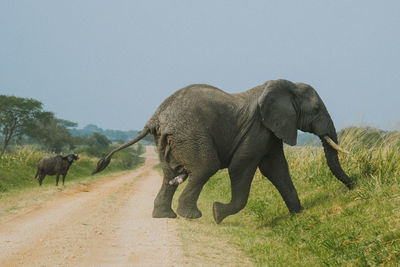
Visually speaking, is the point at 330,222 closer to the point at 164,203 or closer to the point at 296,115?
the point at 296,115

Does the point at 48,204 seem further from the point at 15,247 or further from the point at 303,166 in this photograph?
the point at 303,166

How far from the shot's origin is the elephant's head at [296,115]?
739cm

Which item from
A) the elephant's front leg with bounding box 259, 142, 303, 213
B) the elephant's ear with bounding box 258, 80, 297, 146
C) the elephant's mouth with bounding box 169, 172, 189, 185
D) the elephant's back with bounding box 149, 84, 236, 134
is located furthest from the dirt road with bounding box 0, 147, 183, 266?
the elephant's ear with bounding box 258, 80, 297, 146

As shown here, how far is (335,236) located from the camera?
5074 mm

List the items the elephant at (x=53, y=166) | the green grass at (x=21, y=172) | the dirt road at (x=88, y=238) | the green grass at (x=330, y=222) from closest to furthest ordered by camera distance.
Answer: the green grass at (x=330, y=222) → the dirt road at (x=88, y=238) → the green grass at (x=21, y=172) → the elephant at (x=53, y=166)

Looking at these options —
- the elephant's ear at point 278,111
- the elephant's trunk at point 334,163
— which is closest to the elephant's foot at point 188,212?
the elephant's ear at point 278,111

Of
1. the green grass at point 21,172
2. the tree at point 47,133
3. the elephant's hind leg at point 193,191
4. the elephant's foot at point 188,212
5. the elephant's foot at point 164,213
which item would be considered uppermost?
the elephant's hind leg at point 193,191

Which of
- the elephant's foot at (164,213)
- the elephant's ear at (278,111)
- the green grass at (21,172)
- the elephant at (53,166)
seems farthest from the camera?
the elephant at (53,166)

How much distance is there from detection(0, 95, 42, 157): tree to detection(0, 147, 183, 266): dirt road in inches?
1404

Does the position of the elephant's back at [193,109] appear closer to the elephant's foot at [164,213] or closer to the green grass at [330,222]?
the elephant's foot at [164,213]

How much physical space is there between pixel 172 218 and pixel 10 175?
12145mm

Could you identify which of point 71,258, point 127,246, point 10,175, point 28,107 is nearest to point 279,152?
point 127,246

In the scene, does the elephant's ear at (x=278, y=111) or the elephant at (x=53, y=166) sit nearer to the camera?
the elephant's ear at (x=278, y=111)

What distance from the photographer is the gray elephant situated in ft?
23.8
